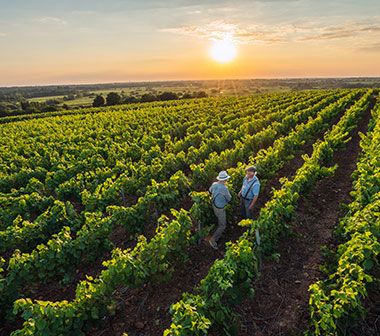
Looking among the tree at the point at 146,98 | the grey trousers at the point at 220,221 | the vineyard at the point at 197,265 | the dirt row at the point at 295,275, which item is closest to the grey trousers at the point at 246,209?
the vineyard at the point at 197,265

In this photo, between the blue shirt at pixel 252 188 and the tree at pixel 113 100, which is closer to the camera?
the blue shirt at pixel 252 188

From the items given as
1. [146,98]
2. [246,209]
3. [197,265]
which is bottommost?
[197,265]

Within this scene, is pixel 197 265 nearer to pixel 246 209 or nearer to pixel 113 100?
pixel 246 209

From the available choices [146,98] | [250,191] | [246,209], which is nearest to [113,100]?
[146,98]

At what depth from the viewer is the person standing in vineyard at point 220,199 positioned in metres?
6.54

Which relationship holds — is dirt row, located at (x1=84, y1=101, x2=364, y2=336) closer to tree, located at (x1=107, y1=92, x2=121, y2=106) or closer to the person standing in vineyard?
the person standing in vineyard

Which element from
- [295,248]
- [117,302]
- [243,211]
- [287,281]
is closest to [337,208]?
[295,248]

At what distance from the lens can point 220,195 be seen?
6535 mm

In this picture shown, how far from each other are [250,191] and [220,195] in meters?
0.89

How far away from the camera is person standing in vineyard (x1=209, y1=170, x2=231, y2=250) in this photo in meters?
6.54

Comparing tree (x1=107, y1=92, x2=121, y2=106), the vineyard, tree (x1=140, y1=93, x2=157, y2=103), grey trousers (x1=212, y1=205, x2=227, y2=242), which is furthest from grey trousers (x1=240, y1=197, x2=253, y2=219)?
tree (x1=107, y1=92, x2=121, y2=106)

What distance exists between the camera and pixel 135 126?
2328 cm

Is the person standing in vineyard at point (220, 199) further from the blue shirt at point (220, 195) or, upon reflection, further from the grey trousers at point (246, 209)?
the grey trousers at point (246, 209)

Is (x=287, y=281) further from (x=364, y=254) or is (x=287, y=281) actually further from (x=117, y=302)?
(x=117, y=302)
